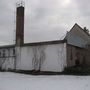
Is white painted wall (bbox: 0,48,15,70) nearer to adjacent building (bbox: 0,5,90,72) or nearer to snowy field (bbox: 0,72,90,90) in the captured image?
adjacent building (bbox: 0,5,90,72)

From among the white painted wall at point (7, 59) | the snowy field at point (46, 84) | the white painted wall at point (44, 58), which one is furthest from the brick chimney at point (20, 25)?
the snowy field at point (46, 84)

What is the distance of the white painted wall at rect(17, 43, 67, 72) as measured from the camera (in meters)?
25.0

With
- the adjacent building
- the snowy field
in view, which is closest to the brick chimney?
the adjacent building

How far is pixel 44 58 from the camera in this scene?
26.6 m

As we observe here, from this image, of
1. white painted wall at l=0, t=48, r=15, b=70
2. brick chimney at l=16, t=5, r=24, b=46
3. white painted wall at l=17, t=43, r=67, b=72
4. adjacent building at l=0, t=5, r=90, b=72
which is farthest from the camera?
white painted wall at l=0, t=48, r=15, b=70

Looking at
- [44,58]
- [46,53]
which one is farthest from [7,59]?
[46,53]

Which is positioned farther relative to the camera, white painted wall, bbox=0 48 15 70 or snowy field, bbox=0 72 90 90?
white painted wall, bbox=0 48 15 70

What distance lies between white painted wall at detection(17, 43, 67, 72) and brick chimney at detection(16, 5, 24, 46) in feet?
4.71

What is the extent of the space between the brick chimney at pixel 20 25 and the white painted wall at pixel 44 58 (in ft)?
4.71

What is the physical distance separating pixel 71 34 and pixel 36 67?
273 inches

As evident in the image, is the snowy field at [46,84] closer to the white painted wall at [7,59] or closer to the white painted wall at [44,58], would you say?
the white painted wall at [44,58]

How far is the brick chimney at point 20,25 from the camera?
98.5 ft

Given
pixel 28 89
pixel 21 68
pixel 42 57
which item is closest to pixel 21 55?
pixel 21 68

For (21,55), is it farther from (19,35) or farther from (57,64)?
(57,64)
